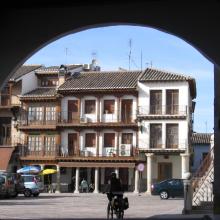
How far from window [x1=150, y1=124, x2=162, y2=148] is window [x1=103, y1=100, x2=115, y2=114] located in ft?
11.4

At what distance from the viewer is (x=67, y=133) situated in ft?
163

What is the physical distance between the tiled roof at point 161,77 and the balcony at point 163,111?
213cm

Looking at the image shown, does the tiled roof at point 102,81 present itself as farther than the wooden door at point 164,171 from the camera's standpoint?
Yes

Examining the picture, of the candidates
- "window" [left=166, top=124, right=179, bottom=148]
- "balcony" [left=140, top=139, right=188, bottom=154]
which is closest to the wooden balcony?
"balcony" [left=140, top=139, right=188, bottom=154]

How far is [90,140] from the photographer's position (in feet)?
161

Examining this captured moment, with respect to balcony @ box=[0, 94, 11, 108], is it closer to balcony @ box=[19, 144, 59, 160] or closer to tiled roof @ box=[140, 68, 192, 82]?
balcony @ box=[19, 144, 59, 160]

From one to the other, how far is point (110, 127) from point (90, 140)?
2.08 m

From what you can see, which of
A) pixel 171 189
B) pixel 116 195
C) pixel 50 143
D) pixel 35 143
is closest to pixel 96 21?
pixel 116 195

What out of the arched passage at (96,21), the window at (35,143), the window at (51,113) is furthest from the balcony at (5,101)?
the arched passage at (96,21)

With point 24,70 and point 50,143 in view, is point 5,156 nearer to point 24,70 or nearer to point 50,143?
point 50,143

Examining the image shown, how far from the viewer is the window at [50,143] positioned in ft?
162

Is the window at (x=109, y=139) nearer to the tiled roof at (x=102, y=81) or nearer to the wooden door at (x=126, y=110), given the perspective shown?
the wooden door at (x=126, y=110)

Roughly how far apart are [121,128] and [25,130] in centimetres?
807

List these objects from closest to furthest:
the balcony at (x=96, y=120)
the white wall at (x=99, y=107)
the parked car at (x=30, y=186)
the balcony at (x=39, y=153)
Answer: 1. the parked car at (x=30, y=186)
2. the balcony at (x=96, y=120)
3. the white wall at (x=99, y=107)
4. the balcony at (x=39, y=153)
